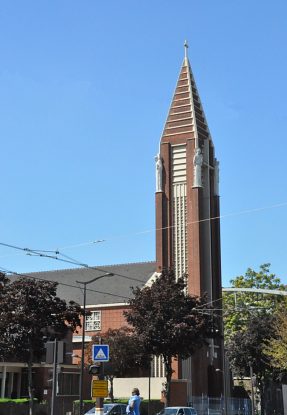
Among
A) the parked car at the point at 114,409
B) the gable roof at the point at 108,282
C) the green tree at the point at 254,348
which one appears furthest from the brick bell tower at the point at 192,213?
the parked car at the point at 114,409

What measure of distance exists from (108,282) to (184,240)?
1045 cm

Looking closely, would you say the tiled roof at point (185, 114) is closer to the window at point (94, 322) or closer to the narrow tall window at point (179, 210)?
the narrow tall window at point (179, 210)

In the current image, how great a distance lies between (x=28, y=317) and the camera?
34000mm

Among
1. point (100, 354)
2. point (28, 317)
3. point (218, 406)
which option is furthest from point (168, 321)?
point (100, 354)

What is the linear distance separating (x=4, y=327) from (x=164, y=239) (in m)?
32.6

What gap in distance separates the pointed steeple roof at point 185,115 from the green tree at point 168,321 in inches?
1039

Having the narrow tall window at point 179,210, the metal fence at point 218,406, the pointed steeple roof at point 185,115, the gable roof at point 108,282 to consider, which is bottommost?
the metal fence at point 218,406

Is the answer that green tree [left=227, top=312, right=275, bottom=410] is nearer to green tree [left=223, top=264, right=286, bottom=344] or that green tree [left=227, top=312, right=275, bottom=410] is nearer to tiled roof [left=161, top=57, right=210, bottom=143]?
green tree [left=223, top=264, right=286, bottom=344]

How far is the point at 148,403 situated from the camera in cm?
4672

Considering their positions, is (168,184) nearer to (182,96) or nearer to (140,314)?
(182,96)

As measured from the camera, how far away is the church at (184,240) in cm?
6175

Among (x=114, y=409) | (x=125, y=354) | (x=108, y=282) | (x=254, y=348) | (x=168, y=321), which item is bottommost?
(x=114, y=409)

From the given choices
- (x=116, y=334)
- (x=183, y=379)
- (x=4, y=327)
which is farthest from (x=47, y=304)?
(x=183, y=379)

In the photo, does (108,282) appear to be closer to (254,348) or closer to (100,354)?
(254,348)
